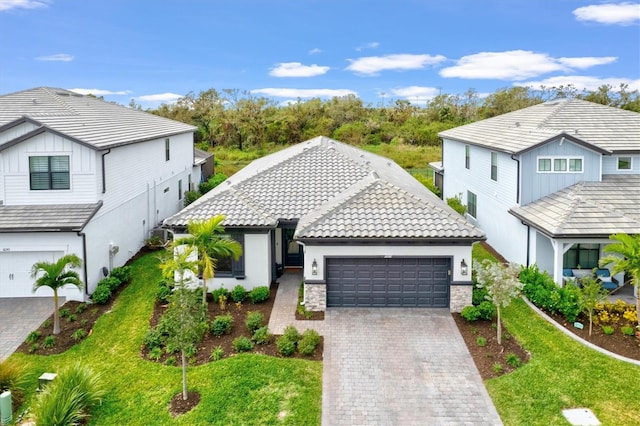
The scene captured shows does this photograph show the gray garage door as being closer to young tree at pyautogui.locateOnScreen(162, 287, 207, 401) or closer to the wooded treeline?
young tree at pyautogui.locateOnScreen(162, 287, 207, 401)

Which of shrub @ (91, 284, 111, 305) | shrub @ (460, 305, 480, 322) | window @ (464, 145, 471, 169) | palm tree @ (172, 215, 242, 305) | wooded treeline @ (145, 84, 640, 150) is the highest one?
wooded treeline @ (145, 84, 640, 150)

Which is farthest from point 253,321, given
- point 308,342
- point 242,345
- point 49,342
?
point 49,342

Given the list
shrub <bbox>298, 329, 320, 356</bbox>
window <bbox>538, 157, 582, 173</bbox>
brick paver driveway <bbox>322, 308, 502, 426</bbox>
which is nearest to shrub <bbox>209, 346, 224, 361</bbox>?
shrub <bbox>298, 329, 320, 356</bbox>

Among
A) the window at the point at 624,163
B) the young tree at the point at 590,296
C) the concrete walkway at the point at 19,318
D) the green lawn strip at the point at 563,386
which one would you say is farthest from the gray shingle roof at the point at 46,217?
the window at the point at 624,163

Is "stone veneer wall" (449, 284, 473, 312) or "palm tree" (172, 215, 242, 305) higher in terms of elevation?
"palm tree" (172, 215, 242, 305)

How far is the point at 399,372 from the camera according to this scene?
1141 centimetres

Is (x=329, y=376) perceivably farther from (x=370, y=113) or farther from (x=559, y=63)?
(x=370, y=113)

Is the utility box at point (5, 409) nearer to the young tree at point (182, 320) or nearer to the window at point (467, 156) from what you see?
the young tree at point (182, 320)

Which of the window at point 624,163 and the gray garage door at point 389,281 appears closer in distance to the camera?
the gray garage door at point 389,281

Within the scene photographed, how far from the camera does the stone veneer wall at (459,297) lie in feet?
48.3

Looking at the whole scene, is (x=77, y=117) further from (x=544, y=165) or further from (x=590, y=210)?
(x=590, y=210)

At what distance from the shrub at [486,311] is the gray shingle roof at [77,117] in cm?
1399

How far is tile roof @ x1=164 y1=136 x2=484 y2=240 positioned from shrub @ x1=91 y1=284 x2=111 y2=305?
319cm

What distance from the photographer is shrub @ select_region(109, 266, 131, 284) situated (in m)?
17.2
